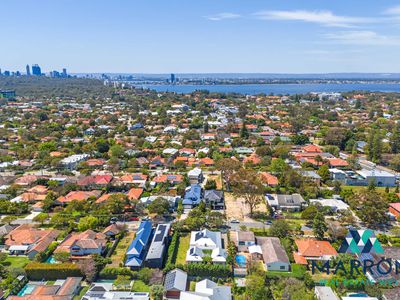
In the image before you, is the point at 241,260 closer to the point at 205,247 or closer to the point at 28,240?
the point at 205,247

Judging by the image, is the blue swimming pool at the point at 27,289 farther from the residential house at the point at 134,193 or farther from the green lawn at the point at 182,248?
the residential house at the point at 134,193

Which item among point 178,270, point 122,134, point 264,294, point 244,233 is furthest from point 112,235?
point 122,134

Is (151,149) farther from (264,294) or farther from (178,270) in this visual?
(264,294)

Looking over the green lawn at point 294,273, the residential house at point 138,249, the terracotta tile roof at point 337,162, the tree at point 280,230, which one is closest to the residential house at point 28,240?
the residential house at point 138,249

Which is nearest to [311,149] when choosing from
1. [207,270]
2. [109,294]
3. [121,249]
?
[207,270]

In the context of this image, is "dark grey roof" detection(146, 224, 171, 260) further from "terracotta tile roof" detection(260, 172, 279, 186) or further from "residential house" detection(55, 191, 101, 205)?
"terracotta tile roof" detection(260, 172, 279, 186)

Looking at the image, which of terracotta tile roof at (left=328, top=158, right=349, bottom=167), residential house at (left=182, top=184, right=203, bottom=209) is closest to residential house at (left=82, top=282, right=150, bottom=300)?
residential house at (left=182, top=184, right=203, bottom=209)

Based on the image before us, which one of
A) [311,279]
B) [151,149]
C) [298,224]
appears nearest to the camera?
[311,279]
